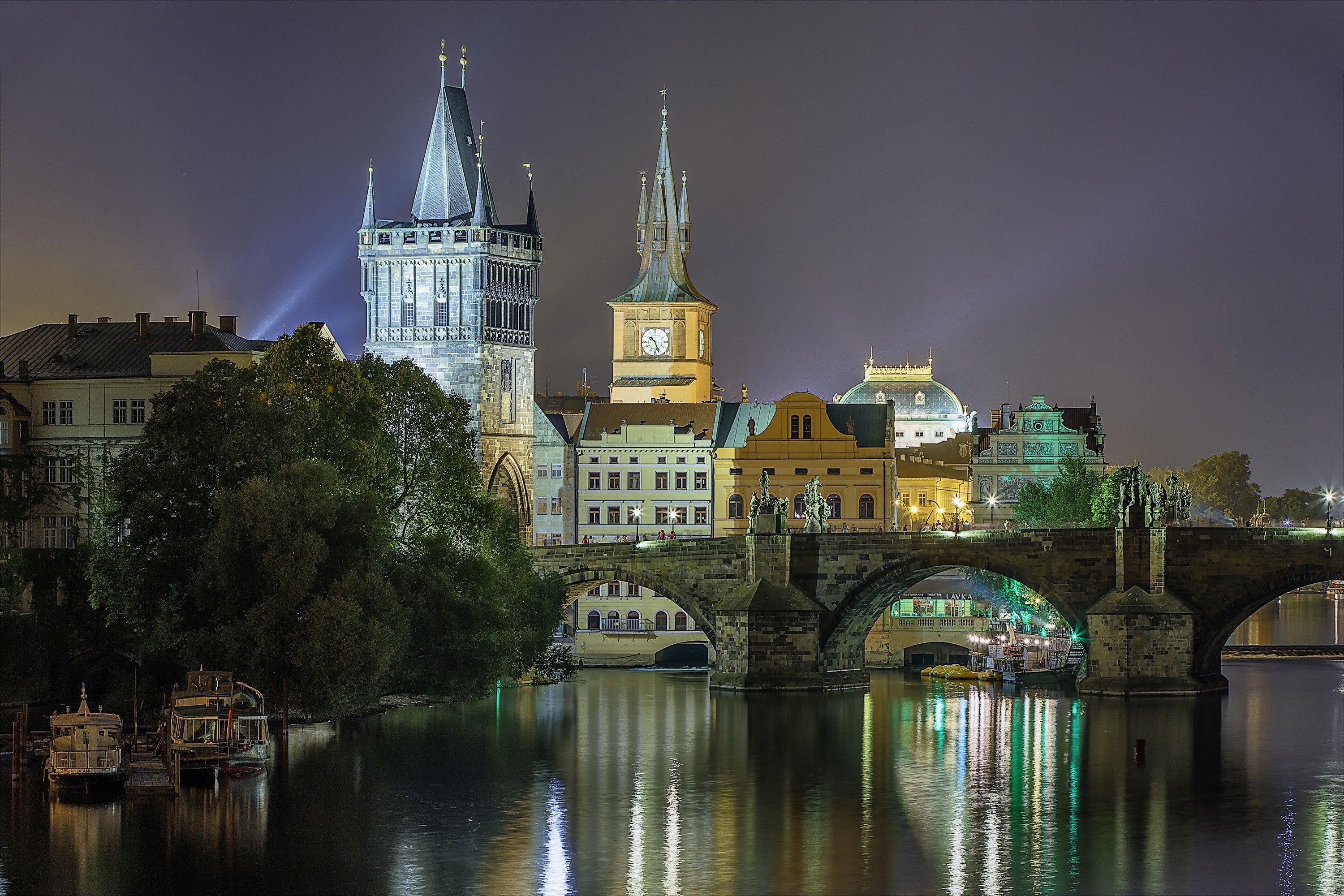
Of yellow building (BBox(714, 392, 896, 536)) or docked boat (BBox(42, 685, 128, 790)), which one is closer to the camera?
docked boat (BBox(42, 685, 128, 790))

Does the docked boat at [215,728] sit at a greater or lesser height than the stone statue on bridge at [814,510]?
lesser

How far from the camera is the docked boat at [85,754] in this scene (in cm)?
6631

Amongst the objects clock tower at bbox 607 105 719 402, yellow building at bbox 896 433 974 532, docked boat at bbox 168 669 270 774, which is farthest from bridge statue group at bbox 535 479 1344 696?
clock tower at bbox 607 105 719 402

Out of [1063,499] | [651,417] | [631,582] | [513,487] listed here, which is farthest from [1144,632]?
[651,417]

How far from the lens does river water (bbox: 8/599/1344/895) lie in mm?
58188

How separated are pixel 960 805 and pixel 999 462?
8300 centimetres

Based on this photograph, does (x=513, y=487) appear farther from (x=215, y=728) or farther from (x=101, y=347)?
(x=215, y=728)

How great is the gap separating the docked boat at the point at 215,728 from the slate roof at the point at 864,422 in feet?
209

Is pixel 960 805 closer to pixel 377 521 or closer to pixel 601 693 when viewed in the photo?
pixel 377 521

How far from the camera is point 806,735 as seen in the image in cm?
8469

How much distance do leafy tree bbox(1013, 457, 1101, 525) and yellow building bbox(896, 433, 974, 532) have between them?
15.3 ft

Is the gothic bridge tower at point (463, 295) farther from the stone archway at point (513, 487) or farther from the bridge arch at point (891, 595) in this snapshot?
the bridge arch at point (891, 595)

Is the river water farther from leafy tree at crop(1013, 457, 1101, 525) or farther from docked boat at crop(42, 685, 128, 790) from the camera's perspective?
leafy tree at crop(1013, 457, 1101, 525)

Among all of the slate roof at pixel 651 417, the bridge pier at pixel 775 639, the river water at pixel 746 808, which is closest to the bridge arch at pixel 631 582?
the bridge pier at pixel 775 639
